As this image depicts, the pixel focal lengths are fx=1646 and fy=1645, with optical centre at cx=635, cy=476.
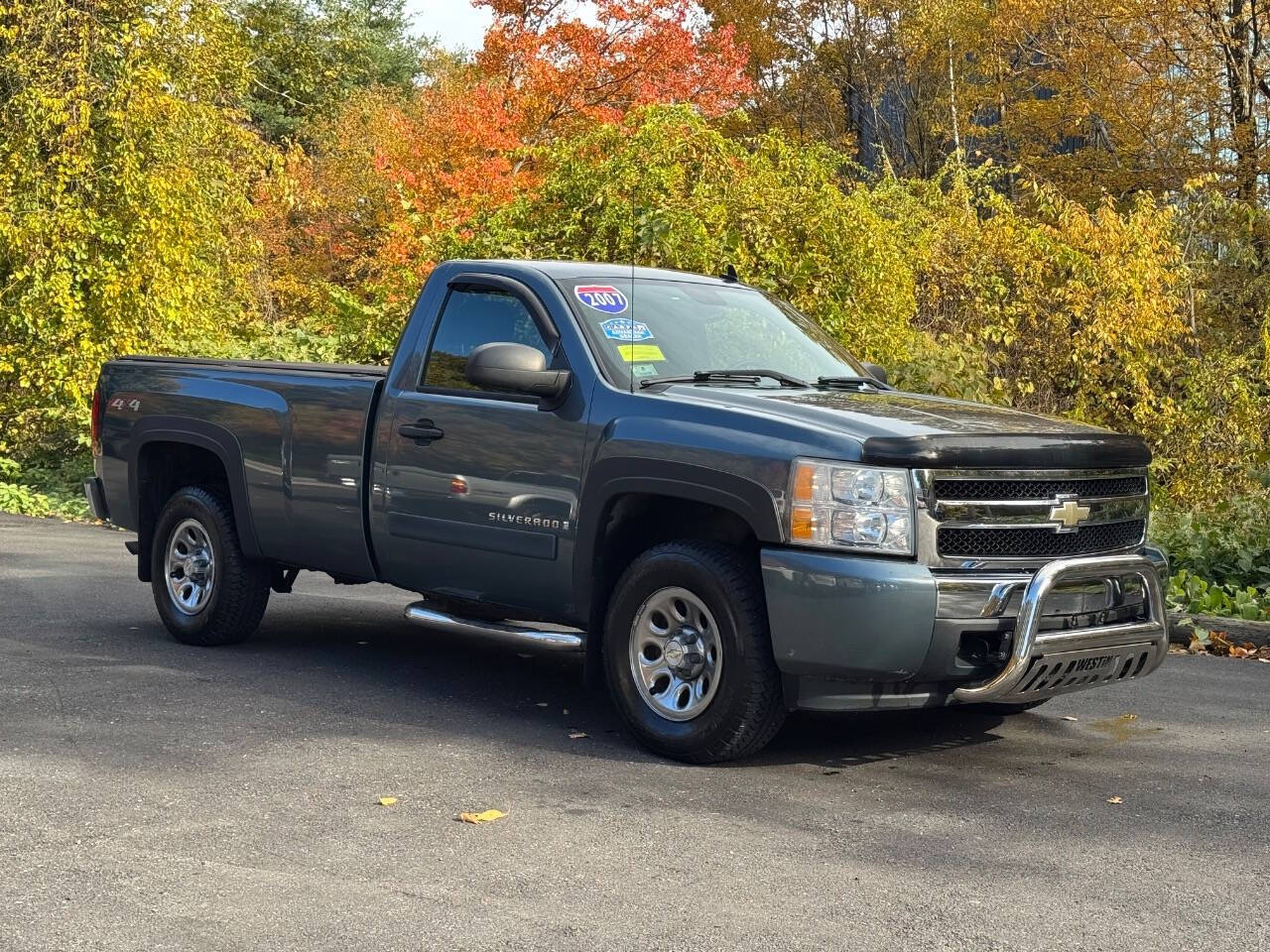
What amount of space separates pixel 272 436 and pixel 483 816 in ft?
10.8

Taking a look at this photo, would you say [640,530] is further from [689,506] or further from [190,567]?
[190,567]

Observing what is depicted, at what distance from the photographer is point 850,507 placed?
5891mm

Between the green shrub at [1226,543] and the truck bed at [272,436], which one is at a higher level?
the truck bed at [272,436]

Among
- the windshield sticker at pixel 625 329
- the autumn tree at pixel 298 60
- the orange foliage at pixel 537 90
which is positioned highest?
the autumn tree at pixel 298 60

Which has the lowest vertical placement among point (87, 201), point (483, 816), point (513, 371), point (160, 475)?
point (483, 816)

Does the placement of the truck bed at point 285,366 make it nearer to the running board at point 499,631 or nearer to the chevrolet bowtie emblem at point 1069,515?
the running board at point 499,631

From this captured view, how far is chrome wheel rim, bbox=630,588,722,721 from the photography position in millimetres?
6324

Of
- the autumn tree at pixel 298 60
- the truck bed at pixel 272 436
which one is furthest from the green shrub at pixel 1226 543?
the autumn tree at pixel 298 60

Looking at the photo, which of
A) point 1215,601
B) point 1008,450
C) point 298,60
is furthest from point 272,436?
point 298,60

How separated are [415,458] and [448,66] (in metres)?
41.9

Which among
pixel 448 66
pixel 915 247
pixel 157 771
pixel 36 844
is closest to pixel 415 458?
pixel 157 771

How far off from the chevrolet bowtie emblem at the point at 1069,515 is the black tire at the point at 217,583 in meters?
4.34

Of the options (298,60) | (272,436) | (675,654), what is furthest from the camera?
(298,60)

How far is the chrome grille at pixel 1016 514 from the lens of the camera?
19.4 feet
